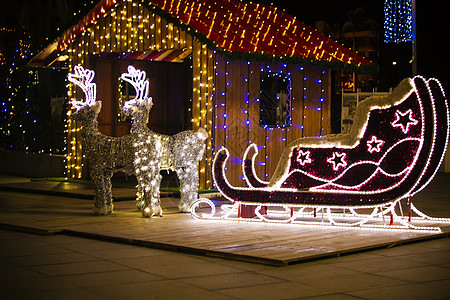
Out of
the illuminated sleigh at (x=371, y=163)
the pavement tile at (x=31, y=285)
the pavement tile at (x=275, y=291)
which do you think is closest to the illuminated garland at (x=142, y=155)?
the illuminated sleigh at (x=371, y=163)

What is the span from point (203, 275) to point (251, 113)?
9218 mm

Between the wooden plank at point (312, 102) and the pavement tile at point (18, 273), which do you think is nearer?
the pavement tile at point (18, 273)

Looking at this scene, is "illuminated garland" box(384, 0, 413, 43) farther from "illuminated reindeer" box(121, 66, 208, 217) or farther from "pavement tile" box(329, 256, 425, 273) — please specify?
"pavement tile" box(329, 256, 425, 273)

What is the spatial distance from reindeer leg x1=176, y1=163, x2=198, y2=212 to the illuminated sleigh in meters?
0.99

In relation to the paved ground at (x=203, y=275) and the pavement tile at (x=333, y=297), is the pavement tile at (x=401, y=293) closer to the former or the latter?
the paved ground at (x=203, y=275)

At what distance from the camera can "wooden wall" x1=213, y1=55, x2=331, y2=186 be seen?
16.0m

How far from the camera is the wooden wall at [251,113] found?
16.0 metres

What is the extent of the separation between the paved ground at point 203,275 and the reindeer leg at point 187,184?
3063 millimetres

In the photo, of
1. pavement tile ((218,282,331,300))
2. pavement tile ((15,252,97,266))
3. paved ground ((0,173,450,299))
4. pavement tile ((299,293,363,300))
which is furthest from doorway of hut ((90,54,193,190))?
pavement tile ((299,293,363,300))

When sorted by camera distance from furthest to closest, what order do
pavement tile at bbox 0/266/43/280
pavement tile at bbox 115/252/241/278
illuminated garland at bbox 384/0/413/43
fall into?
illuminated garland at bbox 384/0/413/43 < pavement tile at bbox 115/252/241/278 < pavement tile at bbox 0/266/43/280

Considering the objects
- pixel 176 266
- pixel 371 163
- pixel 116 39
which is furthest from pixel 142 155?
pixel 116 39

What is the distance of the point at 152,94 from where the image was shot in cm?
2025

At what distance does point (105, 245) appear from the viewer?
9531 mm

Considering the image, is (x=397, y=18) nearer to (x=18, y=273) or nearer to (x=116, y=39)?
(x=116, y=39)
